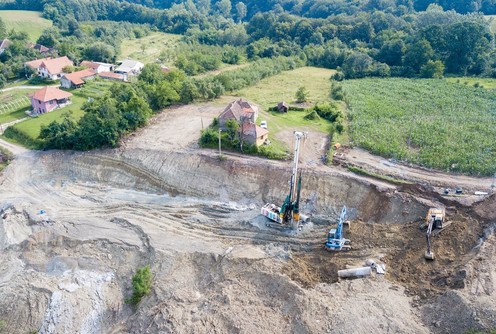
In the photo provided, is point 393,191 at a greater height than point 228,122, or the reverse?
point 228,122

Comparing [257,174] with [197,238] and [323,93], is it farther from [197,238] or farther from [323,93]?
[323,93]

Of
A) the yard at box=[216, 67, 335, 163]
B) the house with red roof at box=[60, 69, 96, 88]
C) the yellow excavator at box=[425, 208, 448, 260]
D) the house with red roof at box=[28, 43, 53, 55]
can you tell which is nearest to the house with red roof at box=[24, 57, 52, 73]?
the house with red roof at box=[28, 43, 53, 55]

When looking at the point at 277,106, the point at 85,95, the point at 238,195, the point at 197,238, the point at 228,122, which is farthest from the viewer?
the point at 85,95

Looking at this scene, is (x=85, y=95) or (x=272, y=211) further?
(x=85, y=95)

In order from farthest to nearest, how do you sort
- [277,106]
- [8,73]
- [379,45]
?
[379,45], [8,73], [277,106]

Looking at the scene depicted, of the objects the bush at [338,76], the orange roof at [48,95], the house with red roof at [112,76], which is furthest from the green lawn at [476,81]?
the orange roof at [48,95]

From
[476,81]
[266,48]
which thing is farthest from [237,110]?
[476,81]

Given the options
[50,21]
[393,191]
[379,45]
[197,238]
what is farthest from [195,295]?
[50,21]

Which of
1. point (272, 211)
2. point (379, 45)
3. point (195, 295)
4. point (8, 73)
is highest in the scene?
point (379, 45)
